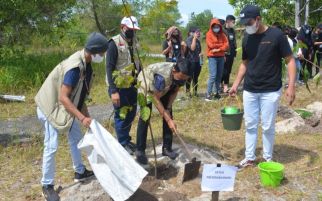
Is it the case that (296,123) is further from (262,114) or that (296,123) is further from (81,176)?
(81,176)

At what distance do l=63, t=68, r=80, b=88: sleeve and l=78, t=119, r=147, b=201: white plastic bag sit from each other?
42 centimetres

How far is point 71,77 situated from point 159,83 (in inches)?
34.7

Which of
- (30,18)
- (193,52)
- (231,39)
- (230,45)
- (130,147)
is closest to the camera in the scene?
(130,147)

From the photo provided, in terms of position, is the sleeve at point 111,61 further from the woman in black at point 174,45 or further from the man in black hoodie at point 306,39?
the man in black hoodie at point 306,39

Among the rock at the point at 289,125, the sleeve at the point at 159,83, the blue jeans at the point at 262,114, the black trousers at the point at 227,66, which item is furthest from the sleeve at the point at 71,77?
the black trousers at the point at 227,66

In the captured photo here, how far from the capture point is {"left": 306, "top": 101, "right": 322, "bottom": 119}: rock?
7047 millimetres

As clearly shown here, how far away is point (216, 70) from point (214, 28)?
834mm

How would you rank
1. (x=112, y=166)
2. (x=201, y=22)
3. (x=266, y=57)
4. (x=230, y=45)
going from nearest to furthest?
(x=112, y=166), (x=266, y=57), (x=230, y=45), (x=201, y=22)

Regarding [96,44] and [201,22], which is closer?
[96,44]

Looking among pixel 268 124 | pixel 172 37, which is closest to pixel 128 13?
pixel 268 124

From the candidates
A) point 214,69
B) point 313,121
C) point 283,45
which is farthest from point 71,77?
point 214,69

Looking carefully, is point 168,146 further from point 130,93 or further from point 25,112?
point 25,112

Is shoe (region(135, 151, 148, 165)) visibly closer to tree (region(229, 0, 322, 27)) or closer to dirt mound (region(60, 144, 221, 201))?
dirt mound (region(60, 144, 221, 201))

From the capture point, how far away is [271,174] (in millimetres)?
4137
